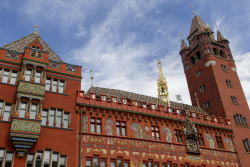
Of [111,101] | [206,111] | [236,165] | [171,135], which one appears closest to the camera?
[111,101]

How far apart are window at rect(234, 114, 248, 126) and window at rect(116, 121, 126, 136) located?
61.4 feet

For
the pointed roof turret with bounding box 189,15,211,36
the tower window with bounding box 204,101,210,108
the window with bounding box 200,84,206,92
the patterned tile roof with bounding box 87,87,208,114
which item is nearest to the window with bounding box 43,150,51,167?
the patterned tile roof with bounding box 87,87,208,114

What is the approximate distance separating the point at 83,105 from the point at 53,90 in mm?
3185

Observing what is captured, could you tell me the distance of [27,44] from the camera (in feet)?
90.9

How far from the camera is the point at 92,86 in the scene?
113 ft

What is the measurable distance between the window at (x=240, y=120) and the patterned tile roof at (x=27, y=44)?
2568cm

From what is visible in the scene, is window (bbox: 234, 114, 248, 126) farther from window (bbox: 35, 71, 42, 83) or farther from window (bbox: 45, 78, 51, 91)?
window (bbox: 35, 71, 42, 83)

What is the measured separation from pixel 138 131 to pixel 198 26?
3010cm

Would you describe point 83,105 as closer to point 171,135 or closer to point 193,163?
point 171,135

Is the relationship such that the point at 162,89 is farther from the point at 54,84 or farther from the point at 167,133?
the point at 54,84

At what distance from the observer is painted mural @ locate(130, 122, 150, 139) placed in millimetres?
27570

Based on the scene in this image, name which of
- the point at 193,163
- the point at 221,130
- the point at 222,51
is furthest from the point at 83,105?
the point at 222,51

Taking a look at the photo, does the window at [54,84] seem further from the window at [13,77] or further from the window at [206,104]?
the window at [206,104]

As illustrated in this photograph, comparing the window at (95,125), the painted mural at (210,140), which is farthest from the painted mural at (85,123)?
the painted mural at (210,140)
